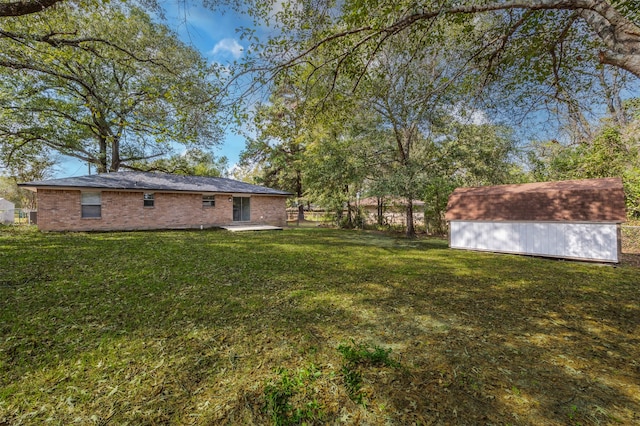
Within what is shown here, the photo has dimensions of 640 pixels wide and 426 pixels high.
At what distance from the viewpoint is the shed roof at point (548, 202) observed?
7855 millimetres

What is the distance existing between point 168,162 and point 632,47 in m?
26.7

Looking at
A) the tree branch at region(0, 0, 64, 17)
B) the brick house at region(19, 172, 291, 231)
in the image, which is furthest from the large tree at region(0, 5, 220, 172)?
the brick house at region(19, 172, 291, 231)

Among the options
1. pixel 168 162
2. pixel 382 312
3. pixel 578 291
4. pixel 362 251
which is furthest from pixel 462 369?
pixel 168 162

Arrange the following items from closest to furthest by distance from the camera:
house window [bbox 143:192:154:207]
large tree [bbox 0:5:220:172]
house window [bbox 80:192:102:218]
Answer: large tree [bbox 0:5:220:172], house window [bbox 80:192:102:218], house window [bbox 143:192:154:207]

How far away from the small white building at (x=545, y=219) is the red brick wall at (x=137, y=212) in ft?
43.5

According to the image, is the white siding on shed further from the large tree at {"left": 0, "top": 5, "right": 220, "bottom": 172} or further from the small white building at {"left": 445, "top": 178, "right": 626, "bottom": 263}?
the large tree at {"left": 0, "top": 5, "right": 220, "bottom": 172}

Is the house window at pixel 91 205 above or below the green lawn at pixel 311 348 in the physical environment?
above

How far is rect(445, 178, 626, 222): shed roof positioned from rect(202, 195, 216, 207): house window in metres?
13.8

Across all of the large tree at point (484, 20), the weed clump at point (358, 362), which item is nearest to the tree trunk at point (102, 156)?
the large tree at point (484, 20)

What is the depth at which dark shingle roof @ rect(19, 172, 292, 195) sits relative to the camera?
13.2 metres

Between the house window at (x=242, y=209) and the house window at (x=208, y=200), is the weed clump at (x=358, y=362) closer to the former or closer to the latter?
the house window at (x=208, y=200)

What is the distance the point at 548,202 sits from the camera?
28.6ft

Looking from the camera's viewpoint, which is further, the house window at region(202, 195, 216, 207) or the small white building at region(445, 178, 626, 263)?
the house window at region(202, 195, 216, 207)

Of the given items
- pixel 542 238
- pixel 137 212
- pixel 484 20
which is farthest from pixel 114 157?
pixel 542 238
